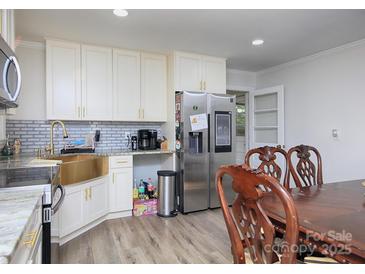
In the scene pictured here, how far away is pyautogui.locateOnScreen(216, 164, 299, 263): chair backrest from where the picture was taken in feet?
2.60

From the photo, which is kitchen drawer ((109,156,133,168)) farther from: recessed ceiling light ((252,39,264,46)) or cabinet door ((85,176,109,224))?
recessed ceiling light ((252,39,264,46))

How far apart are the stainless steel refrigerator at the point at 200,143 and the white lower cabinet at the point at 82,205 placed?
3.51 ft

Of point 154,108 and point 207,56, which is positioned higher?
point 207,56

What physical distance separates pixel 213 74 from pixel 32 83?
2.56 m

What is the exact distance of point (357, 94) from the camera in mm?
3111

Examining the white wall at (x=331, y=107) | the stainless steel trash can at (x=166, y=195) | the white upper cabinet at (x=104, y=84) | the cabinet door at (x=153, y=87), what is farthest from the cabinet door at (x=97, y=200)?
the white wall at (x=331, y=107)

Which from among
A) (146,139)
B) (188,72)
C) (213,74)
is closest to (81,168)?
(146,139)

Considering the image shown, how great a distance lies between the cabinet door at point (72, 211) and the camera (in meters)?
2.46

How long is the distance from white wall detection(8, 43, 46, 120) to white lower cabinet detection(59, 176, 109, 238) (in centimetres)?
126

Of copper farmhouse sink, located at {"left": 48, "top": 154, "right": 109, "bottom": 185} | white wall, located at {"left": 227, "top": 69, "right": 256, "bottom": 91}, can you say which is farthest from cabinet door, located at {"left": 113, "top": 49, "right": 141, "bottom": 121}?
white wall, located at {"left": 227, "top": 69, "right": 256, "bottom": 91}

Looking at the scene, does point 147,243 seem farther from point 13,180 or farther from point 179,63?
point 179,63

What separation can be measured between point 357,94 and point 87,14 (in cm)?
336
